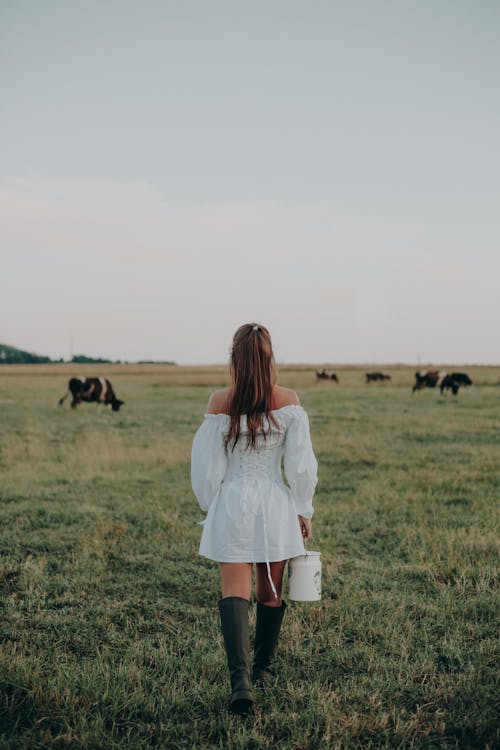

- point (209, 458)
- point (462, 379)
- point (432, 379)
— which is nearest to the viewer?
point (209, 458)

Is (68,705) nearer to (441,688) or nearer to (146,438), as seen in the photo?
(441,688)

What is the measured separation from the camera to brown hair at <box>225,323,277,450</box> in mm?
3275

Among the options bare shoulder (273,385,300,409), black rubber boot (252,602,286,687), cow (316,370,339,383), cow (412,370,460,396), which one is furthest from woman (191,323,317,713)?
cow (316,370,339,383)

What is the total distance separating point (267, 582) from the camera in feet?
11.4

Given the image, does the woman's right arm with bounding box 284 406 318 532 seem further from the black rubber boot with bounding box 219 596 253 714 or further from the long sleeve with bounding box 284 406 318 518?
the black rubber boot with bounding box 219 596 253 714

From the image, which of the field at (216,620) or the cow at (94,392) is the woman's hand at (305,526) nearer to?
the field at (216,620)

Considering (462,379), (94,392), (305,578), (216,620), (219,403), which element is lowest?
(216,620)

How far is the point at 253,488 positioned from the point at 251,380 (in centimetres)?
56

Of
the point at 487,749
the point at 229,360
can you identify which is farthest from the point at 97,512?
the point at 487,749

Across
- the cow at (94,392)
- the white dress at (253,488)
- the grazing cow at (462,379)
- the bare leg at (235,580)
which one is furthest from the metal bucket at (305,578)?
the grazing cow at (462,379)

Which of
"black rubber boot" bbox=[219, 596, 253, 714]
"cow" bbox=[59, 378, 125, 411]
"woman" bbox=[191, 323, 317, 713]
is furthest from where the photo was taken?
"cow" bbox=[59, 378, 125, 411]

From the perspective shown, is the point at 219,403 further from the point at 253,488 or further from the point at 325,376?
the point at 325,376

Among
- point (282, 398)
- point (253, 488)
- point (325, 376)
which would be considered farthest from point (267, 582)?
point (325, 376)

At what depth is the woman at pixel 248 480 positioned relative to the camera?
10.8ft
